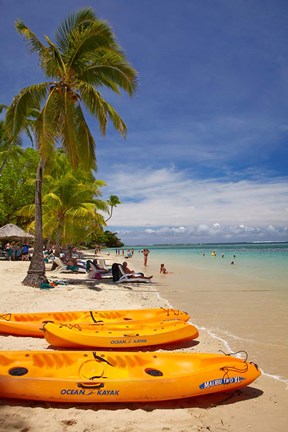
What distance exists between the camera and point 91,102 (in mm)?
12188

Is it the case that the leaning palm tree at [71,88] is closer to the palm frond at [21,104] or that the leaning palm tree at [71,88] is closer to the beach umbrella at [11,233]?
the palm frond at [21,104]

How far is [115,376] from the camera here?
4.13 meters

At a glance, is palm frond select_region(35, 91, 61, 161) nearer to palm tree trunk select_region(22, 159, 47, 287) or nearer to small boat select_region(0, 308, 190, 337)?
palm tree trunk select_region(22, 159, 47, 287)

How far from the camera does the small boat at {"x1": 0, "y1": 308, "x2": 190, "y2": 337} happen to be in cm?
623

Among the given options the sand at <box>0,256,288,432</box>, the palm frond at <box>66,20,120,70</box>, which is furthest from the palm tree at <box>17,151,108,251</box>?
the sand at <box>0,256,288,432</box>

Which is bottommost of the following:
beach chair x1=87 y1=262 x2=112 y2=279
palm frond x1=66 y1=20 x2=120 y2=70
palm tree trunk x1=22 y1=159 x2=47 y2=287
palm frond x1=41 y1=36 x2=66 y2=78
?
beach chair x1=87 y1=262 x2=112 y2=279

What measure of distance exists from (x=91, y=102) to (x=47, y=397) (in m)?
10.7

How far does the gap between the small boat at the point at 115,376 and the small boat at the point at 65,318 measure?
1.93m

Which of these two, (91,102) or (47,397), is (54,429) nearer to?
(47,397)

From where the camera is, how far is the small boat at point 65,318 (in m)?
6.23

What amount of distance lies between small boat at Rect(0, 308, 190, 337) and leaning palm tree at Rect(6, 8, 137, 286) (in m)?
5.43

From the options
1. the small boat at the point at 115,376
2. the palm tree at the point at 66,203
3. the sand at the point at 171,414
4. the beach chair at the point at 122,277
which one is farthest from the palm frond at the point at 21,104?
the sand at the point at 171,414

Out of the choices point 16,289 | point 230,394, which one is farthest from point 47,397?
point 16,289

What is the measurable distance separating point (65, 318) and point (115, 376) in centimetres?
302
